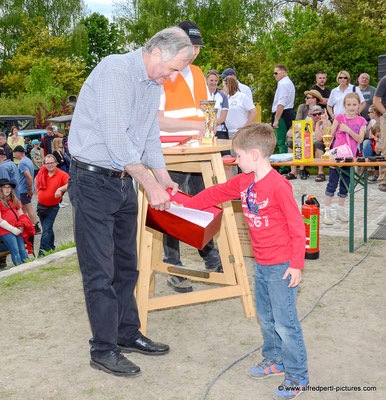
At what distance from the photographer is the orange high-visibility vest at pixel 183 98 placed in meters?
4.41

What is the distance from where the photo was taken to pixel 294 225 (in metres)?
2.97

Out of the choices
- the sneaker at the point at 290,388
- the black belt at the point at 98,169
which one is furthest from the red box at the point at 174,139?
the sneaker at the point at 290,388

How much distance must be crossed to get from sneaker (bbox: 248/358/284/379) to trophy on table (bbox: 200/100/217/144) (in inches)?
68.2

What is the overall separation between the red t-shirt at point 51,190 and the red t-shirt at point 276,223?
6188 millimetres

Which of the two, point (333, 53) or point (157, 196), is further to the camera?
point (333, 53)

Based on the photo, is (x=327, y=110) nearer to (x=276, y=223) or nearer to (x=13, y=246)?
(x=13, y=246)

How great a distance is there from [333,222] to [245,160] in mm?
5037

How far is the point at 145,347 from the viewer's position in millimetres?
3840

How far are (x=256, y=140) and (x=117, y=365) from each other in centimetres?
169

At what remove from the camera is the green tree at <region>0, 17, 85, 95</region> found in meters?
42.4

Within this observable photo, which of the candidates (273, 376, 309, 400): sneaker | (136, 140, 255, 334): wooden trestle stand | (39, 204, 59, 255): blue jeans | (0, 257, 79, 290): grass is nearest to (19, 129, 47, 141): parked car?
(39, 204, 59, 255): blue jeans

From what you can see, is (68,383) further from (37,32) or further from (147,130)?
(37,32)

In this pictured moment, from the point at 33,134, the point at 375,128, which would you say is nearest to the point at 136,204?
the point at 375,128

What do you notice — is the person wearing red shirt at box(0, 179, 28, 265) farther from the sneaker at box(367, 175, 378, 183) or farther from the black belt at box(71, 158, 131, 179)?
the sneaker at box(367, 175, 378, 183)
